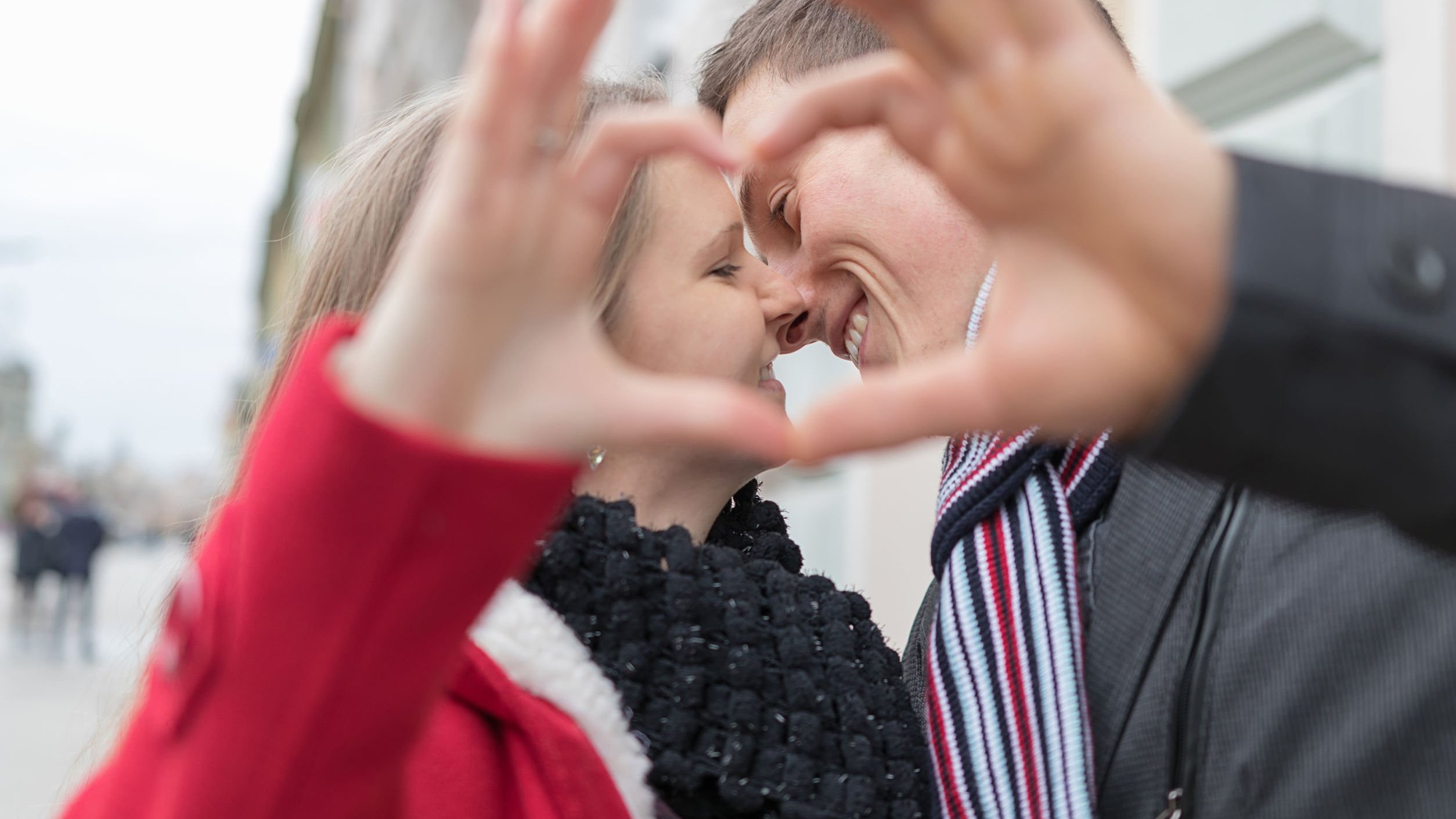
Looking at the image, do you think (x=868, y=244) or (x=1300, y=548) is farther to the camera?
(x=868, y=244)

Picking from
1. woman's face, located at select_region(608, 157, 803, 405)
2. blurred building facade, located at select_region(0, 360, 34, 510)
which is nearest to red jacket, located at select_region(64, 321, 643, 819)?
woman's face, located at select_region(608, 157, 803, 405)

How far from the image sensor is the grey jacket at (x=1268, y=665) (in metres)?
1.12

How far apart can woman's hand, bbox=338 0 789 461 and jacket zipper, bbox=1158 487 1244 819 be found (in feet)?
2.13

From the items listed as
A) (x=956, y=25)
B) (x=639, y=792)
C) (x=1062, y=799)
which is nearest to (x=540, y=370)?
(x=956, y=25)

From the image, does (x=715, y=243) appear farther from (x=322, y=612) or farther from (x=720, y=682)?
(x=322, y=612)

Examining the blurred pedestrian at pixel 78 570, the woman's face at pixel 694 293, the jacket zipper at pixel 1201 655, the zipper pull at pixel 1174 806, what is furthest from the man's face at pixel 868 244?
the blurred pedestrian at pixel 78 570

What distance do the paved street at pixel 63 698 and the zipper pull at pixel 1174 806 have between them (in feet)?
3.16

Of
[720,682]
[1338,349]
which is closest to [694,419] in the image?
[1338,349]

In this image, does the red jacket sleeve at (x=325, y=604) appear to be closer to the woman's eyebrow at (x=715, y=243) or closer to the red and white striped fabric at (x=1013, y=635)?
the red and white striped fabric at (x=1013, y=635)

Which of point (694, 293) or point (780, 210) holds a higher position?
point (780, 210)

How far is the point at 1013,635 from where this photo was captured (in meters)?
1.36

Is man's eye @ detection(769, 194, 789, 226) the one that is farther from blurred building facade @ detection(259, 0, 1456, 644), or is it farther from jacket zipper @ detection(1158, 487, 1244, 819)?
jacket zipper @ detection(1158, 487, 1244, 819)

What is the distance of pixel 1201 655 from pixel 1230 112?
88.9 inches

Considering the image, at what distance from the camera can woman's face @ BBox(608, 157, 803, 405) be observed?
156 cm
